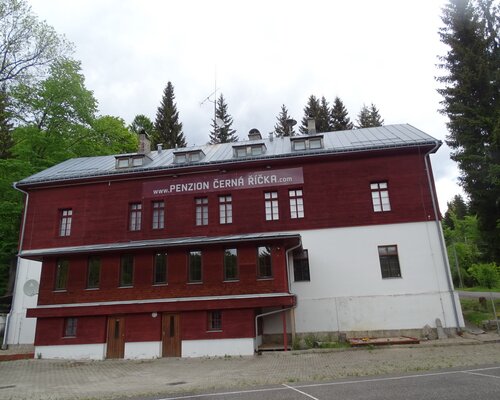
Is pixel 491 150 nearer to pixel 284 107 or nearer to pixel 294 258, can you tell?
pixel 294 258

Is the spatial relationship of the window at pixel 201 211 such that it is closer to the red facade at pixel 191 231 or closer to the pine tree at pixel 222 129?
the red facade at pixel 191 231

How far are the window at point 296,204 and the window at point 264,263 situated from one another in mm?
3291

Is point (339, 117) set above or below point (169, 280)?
above

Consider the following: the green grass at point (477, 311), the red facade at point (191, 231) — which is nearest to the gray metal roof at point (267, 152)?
the red facade at point (191, 231)

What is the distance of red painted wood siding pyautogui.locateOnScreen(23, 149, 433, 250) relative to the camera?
21078mm

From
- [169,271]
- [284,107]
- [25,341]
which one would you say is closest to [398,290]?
[169,271]

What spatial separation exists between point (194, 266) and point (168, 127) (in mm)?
34647

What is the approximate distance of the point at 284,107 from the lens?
177 feet

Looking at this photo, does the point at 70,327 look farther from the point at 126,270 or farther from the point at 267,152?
the point at 267,152

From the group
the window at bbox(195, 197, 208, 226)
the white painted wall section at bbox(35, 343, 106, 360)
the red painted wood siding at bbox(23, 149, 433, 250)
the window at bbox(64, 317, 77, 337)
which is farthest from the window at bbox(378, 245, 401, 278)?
the window at bbox(64, 317, 77, 337)

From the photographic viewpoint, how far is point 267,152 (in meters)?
24.0

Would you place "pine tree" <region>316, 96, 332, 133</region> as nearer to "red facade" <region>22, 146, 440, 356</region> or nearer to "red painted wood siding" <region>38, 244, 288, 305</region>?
"red facade" <region>22, 146, 440, 356</region>

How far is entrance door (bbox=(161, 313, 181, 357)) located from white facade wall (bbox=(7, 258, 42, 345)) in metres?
9.04

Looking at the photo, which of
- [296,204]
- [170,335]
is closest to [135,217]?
[170,335]
